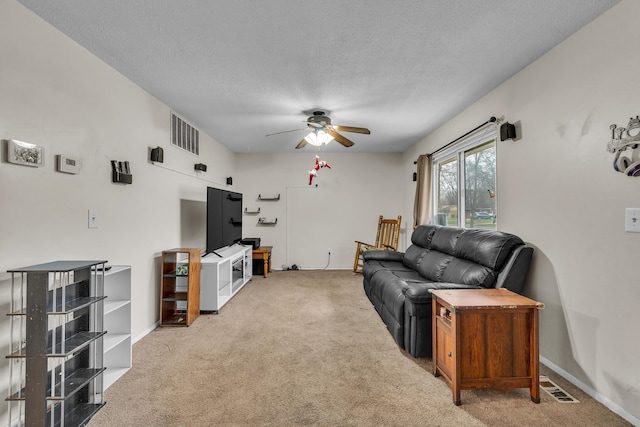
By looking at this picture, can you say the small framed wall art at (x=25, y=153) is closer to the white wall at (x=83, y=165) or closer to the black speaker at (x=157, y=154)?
the white wall at (x=83, y=165)

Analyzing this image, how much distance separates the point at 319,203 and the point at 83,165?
4327mm

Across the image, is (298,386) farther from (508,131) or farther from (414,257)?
(508,131)

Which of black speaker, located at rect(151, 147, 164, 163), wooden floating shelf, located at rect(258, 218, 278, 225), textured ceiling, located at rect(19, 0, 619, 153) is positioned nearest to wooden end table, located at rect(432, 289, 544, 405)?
textured ceiling, located at rect(19, 0, 619, 153)

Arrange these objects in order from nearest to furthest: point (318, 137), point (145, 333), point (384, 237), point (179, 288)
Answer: point (145, 333)
point (179, 288)
point (318, 137)
point (384, 237)

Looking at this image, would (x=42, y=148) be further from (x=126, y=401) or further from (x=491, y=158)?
(x=491, y=158)

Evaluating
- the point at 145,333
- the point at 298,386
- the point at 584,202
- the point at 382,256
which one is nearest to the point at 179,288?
the point at 145,333

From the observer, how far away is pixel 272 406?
1843 mm

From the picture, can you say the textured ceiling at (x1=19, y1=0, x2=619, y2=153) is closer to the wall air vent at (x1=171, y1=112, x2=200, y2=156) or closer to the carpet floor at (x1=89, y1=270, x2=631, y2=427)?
the wall air vent at (x1=171, y1=112, x2=200, y2=156)

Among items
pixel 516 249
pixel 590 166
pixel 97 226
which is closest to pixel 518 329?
pixel 516 249

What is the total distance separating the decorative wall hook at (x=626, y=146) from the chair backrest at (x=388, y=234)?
147 inches

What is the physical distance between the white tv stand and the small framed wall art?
2016 millimetres

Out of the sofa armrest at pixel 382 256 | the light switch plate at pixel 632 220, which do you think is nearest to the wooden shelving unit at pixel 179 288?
the sofa armrest at pixel 382 256

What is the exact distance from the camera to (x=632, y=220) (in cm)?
167

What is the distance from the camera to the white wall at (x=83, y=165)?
166cm
